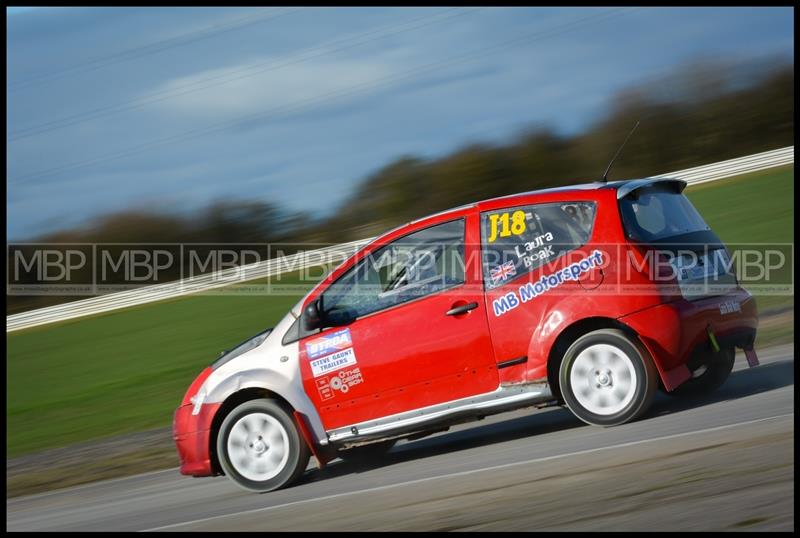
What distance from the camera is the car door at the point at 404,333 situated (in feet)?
21.7

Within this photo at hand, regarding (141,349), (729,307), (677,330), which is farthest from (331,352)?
(141,349)

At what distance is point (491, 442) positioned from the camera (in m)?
7.20

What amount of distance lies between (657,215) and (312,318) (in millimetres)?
2608

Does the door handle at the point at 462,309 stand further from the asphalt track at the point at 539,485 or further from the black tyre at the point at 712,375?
the black tyre at the point at 712,375

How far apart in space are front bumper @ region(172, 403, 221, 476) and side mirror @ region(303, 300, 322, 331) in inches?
35.1

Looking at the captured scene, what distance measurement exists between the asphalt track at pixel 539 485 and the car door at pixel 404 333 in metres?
0.54

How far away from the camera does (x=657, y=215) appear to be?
22.5 ft

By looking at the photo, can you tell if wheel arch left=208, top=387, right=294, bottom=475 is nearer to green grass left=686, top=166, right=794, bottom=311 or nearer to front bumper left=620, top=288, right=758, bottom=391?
front bumper left=620, top=288, right=758, bottom=391

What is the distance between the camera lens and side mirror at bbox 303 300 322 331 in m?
6.88

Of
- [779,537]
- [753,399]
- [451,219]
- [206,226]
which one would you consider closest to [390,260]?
[451,219]

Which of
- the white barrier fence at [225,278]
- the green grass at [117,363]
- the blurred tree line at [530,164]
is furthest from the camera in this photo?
the blurred tree line at [530,164]

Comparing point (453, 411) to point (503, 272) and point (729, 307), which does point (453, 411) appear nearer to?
point (503, 272)

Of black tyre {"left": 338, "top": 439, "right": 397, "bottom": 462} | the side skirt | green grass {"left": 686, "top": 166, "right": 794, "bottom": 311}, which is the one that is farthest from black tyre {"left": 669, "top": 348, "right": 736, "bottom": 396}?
green grass {"left": 686, "top": 166, "right": 794, "bottom": 311}

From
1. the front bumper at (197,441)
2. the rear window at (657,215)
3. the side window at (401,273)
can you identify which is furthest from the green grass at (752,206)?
the front bumper at (197,441)
